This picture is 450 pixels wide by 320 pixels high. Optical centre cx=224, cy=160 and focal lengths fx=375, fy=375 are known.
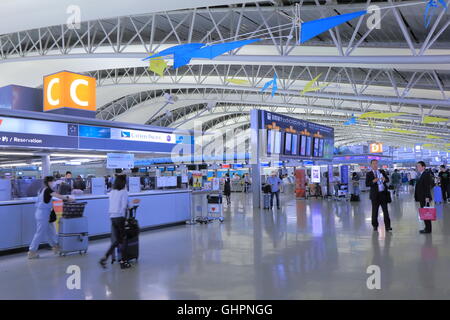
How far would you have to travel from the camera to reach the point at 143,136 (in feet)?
40.5

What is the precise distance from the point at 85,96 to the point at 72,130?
129cm

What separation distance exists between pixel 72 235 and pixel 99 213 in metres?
1.75

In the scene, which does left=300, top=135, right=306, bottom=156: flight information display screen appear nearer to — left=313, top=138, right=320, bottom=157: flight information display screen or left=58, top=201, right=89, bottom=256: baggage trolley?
left=313, top=138, right=320, bottom=157: flight information display screen

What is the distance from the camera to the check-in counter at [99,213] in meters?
7.03

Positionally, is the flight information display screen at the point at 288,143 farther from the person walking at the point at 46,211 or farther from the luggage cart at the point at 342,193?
the person walking at the point at 46,211

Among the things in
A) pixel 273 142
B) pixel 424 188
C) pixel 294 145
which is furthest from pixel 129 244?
pixel 294 145

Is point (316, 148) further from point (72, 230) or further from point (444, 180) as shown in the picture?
point (72, 230)

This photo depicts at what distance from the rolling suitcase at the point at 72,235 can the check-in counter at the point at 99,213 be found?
934 millimetres

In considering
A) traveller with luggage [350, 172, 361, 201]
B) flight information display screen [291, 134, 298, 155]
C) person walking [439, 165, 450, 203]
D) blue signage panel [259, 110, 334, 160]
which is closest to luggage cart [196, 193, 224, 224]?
blue signage panel [259, 110, 334, 160]

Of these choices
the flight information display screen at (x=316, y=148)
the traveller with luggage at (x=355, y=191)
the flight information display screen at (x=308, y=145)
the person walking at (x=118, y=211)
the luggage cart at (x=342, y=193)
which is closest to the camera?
the person walking at (x=118, y=211)

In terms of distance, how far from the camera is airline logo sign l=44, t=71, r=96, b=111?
34.4 ft

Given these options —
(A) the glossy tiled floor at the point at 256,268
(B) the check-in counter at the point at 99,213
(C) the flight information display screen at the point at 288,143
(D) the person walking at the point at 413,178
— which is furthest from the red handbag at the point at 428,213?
(D) the person walking at the point at 413,178

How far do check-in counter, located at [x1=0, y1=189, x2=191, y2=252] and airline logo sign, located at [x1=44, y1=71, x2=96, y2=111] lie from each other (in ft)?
11.5
